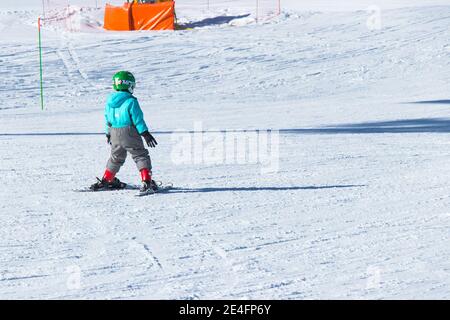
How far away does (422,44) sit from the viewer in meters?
26.4

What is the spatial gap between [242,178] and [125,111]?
1755mm

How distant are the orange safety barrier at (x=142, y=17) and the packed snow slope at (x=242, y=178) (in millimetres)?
3283

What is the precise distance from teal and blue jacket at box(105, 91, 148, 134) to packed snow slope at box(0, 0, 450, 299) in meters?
0.69

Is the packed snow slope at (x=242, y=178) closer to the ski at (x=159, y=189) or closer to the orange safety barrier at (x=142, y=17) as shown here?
the ski at (x=159, y=189)

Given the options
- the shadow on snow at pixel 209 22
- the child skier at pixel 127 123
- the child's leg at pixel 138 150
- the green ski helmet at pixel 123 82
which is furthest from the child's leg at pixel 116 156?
the shadow on snow at pixel 209 22

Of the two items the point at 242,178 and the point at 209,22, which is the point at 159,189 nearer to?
the point at 242,178

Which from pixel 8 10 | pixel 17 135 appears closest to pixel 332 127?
pixel 17 135

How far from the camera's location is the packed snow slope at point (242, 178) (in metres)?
6.28

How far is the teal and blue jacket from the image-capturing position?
30.5 ft

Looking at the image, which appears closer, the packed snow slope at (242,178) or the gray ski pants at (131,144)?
the packed snow slope at (242,178)

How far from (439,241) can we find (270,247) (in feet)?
3.98

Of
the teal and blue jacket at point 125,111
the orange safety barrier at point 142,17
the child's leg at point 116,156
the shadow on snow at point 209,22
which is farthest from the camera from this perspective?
the shadow on snow at point 209,22

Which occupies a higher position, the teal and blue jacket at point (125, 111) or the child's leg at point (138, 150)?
the teal and blue jacket at point (125, 111)

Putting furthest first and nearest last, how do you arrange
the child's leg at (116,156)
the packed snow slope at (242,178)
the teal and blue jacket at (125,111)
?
the child's leg at (116,156)
the teal and blue jacket at (125,111)
the packed snow slope at (242,178)
